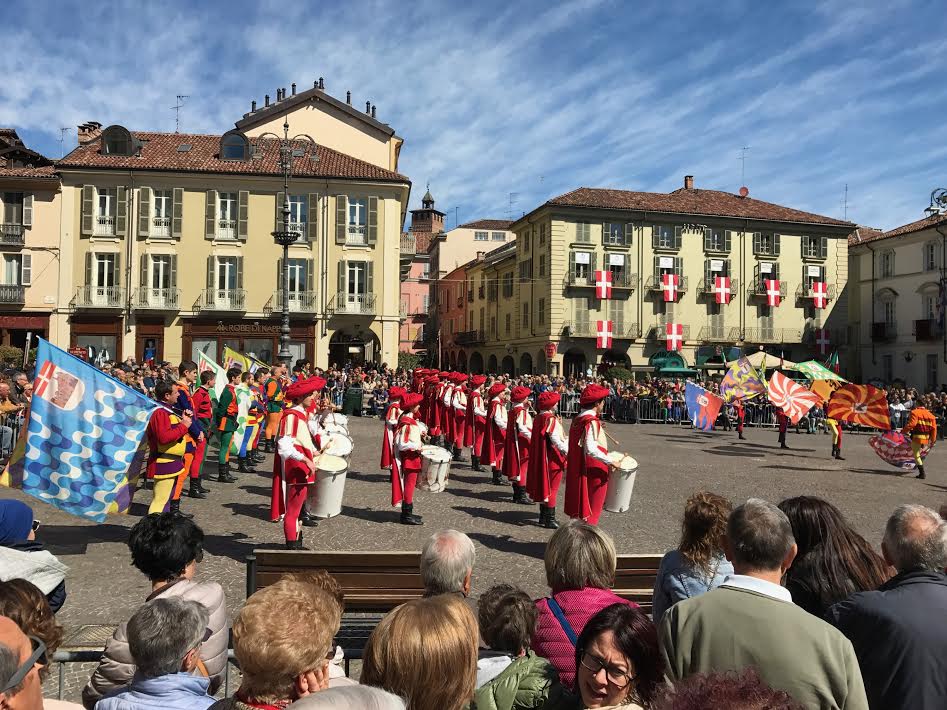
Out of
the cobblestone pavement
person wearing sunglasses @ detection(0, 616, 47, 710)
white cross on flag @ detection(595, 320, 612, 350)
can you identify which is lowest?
the cobblestone pavement

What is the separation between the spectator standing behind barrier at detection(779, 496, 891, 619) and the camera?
321 cm

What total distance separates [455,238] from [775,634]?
6880cm

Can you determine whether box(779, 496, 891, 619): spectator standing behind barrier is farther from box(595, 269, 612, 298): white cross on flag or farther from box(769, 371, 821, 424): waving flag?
box(595, 269, 612, 298): white cross on flag

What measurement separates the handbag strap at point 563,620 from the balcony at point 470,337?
5238 centimetres

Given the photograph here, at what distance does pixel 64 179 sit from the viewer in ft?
114

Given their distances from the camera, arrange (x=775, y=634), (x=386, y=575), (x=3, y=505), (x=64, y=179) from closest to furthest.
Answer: (x=775, y=634) < (x=3, y=505) < (x=386, y=575) < (x=64, y=179)

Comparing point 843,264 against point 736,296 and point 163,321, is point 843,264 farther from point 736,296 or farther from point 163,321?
point 163,321

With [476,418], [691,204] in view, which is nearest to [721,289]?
[691,204]

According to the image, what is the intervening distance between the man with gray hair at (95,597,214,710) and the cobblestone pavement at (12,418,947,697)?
2433mm

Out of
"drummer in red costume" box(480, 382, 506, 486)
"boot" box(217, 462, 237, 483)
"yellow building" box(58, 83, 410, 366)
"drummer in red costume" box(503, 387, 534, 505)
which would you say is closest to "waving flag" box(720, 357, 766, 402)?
"drummer in red costume" box(480, 382, 506, 486)

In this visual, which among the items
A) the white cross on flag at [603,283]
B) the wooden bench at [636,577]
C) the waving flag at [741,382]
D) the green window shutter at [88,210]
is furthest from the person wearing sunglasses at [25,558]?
the white cross on flag at [603,283]

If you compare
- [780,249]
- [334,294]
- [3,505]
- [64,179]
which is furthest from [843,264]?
[3,505]

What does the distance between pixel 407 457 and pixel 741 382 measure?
579 inches

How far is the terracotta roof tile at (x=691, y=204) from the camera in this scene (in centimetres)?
4412
